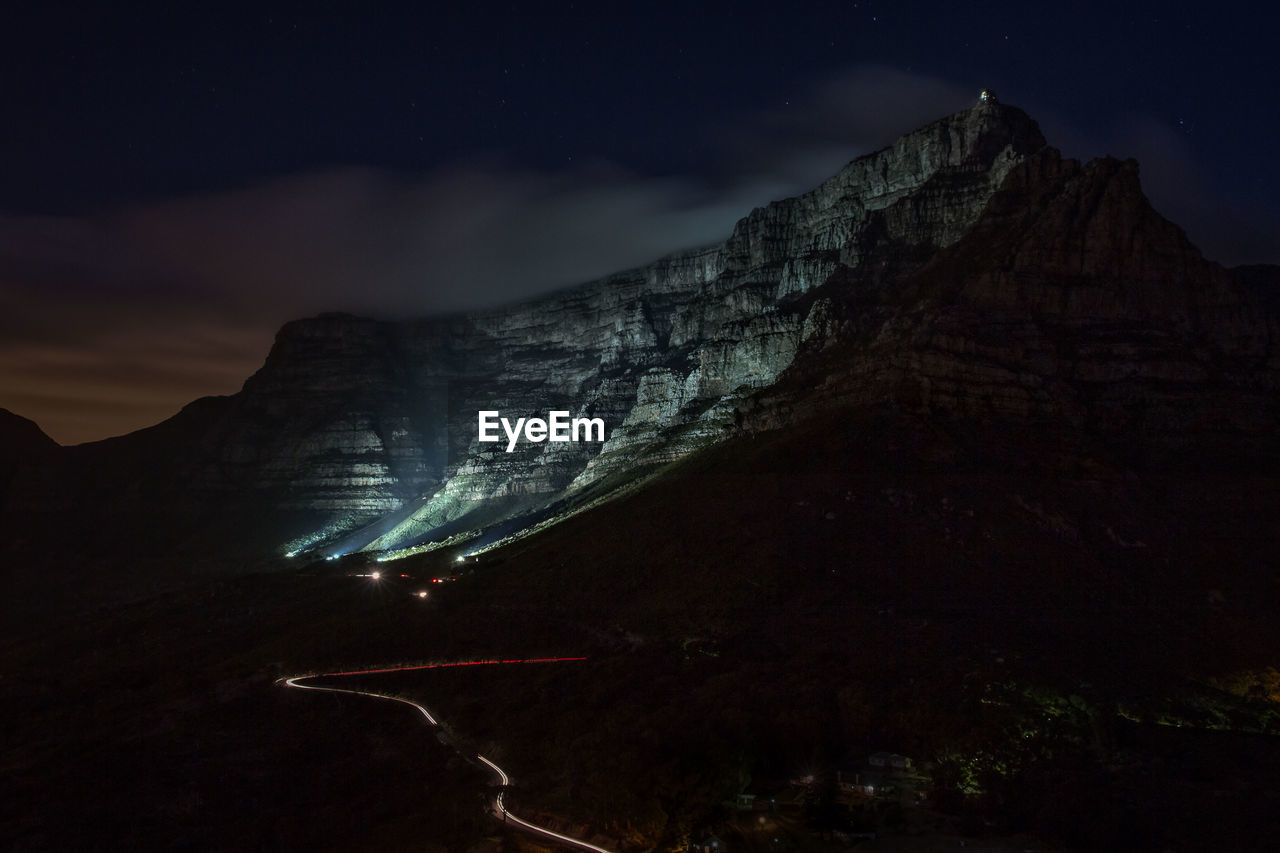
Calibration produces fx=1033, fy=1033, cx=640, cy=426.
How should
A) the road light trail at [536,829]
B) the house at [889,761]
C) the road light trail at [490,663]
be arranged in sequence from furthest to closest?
1. the house at [889,761]
2. the road light trail at [490,663]
3. the road light trail at [536,829]

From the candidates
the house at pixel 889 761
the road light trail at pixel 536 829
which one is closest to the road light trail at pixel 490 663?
the road light trail at pixel 536 829

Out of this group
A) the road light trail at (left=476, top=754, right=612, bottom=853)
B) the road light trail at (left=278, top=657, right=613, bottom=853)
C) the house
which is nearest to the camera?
the road light trail at (left=476, top=754, right=612, bottom=853)

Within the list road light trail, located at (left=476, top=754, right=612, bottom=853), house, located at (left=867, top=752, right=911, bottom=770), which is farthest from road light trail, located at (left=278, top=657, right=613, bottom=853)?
house, located at (left=867, top=752, right=911, bottom=770)

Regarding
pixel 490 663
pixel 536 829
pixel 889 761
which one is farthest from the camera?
pixel 490 663

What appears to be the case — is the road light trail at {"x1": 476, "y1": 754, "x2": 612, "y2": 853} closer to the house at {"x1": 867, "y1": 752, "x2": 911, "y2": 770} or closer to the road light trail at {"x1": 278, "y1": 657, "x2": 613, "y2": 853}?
the road light trail at {"x1": 278, "y1": 657, "x2": 613, "y2": 853}

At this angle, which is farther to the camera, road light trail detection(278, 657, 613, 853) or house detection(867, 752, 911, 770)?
house detection(867, 752, 911, 770)

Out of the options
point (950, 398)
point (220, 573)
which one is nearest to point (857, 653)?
point (950, 398)

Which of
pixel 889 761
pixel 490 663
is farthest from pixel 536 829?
pixel 490 663

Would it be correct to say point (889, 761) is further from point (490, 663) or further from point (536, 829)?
point (490, 663)

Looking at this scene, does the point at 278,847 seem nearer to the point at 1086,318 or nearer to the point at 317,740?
the point at 317,740

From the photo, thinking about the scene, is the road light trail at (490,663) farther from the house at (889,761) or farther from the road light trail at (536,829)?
the house at (889,761)

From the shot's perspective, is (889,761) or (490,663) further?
(490,663)

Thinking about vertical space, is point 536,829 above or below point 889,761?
below
